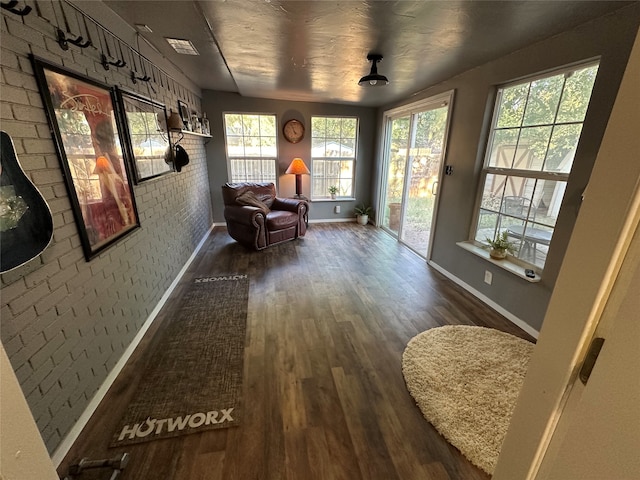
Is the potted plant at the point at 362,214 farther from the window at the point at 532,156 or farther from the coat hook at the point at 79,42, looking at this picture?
the coat hook at the point at 79,42

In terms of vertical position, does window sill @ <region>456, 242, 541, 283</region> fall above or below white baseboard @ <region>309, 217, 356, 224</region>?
above

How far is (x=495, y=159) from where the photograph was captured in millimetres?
2604

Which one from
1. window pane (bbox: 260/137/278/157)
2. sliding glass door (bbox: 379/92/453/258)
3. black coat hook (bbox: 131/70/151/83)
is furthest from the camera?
window pane (bbox: 260/137/278/157)

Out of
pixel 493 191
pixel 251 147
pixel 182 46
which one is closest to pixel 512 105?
pixel 493 191

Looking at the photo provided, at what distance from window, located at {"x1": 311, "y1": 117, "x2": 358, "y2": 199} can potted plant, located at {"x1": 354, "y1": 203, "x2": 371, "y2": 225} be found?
0.34 m

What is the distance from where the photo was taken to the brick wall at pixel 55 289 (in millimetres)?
1098

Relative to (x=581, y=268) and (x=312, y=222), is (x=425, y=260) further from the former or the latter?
(x=581, y=268)

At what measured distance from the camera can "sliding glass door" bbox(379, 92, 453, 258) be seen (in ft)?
11.3

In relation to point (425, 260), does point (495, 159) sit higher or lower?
higher

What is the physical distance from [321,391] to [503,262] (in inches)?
79.1

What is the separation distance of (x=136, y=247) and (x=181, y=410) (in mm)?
1249

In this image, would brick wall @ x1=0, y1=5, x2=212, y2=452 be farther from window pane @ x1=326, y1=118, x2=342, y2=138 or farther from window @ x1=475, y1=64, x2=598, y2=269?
window pane @ x1=326, y1=118, x2=342, y2=138

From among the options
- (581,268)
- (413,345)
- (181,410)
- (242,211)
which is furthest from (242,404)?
(242,211)

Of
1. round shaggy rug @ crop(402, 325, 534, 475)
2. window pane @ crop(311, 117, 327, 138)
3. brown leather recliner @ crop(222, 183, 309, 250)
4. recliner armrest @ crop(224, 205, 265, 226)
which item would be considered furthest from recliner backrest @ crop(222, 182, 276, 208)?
round shaggy rug @ crop(402, 325, 534, 475)
